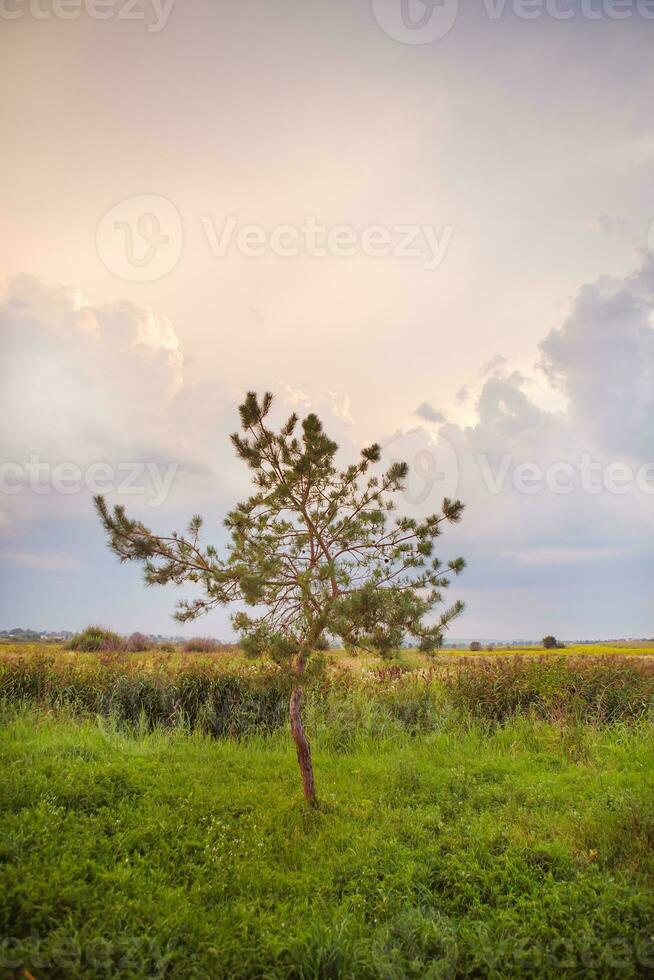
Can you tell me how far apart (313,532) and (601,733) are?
675cm

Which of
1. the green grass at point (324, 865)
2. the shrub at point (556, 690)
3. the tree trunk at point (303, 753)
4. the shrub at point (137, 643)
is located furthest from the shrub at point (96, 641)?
the tree trunk at point (303, 753)

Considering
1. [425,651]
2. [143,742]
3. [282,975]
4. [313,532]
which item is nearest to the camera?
[282,975]

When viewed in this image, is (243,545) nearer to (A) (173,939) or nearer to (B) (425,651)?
(B) (425,651)

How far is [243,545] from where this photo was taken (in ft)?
22.6

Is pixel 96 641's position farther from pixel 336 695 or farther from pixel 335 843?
pixel 335 843

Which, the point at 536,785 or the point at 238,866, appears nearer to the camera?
the point at 238,866

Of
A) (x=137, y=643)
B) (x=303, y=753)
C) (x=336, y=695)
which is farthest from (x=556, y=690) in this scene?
(x=137, y=643)

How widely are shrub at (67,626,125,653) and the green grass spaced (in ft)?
37.0

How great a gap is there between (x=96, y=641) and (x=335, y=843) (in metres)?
16.0

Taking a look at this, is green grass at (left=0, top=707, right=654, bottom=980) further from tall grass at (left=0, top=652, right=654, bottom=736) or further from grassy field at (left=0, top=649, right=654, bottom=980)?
tall grass at (left=0, top=652, right=654, bottom=736)

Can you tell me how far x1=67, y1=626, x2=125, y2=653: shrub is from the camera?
1916cm

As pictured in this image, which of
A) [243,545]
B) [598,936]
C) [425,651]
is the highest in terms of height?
[243,545]

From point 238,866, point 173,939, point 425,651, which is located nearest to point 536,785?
point 425,651

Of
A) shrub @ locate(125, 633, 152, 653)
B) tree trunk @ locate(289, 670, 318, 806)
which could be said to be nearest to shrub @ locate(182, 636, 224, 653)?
shrub @ locate(125, 633, 152, 653)
